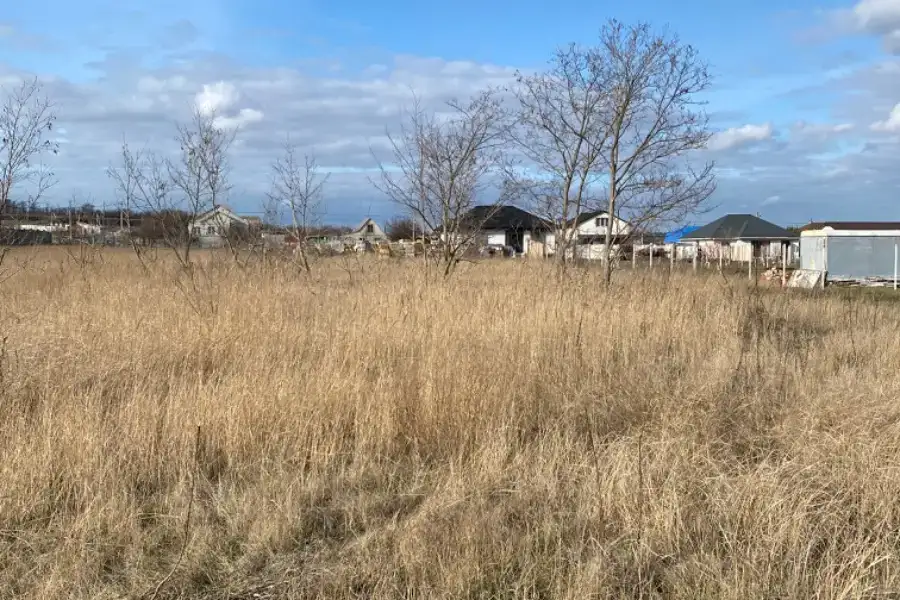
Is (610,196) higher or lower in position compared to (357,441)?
higher

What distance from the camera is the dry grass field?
2.42 meters

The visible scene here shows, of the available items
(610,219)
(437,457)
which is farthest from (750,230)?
(437,457)

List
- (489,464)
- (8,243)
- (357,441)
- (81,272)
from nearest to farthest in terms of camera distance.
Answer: (489,464), (357,441), (8,243), (81,272)

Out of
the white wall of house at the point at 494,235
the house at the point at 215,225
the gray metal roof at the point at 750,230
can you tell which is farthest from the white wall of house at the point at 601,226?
the gray metal roof at the point at 750,230

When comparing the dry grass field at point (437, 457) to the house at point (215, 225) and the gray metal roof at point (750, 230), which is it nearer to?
the house at point (215, 225)

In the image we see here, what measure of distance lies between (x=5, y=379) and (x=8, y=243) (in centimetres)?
512

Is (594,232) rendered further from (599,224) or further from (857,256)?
(857,256)

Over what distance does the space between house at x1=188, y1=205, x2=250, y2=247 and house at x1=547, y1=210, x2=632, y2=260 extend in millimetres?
6152

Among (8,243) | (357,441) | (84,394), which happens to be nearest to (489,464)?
(357,441)

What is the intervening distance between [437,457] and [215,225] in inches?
384

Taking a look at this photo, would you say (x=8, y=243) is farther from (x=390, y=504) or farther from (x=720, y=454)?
(x=720, y=454)

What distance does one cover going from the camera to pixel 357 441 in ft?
12.1

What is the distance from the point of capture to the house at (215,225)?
11.7 metres

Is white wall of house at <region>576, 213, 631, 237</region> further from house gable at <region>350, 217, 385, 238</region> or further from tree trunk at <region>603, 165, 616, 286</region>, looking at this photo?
house gable at <region>350, 217, 385, 238</region>
